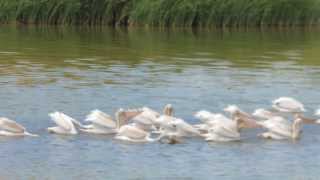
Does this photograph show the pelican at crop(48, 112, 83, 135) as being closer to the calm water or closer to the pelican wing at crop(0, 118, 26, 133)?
the calm water

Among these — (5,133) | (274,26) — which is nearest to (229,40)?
(274,26)

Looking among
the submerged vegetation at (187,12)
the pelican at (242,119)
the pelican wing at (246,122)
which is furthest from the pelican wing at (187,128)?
the submerged vegetation at (187,12)

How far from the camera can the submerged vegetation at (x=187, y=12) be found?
195 ft

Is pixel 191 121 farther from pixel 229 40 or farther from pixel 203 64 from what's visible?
pixel 229 40

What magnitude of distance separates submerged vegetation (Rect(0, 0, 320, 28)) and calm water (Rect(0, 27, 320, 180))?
41.4ft

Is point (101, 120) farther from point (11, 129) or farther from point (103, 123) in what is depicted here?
point (11, 129)

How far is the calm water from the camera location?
14547 millimetres

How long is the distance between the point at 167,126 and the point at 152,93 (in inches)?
241

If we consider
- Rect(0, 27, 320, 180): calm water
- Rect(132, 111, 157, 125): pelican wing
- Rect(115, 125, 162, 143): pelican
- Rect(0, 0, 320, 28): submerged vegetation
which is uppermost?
Rect(132, 111, 157, 125): pelican wing

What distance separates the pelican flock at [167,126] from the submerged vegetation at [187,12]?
4179cm

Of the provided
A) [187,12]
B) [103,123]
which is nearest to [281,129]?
[103,123]

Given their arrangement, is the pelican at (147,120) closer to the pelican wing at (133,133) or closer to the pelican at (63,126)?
the pelican wing at (133,133)

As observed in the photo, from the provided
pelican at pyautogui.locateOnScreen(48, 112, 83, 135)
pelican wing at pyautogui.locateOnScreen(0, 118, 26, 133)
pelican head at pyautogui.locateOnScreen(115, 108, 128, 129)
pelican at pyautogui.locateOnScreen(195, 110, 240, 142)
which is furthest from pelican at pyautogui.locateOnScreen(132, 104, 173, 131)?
pelican wing at pyautogui.locateOnScreen(0, 118, 26, 133)

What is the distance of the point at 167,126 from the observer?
54.6 ft
